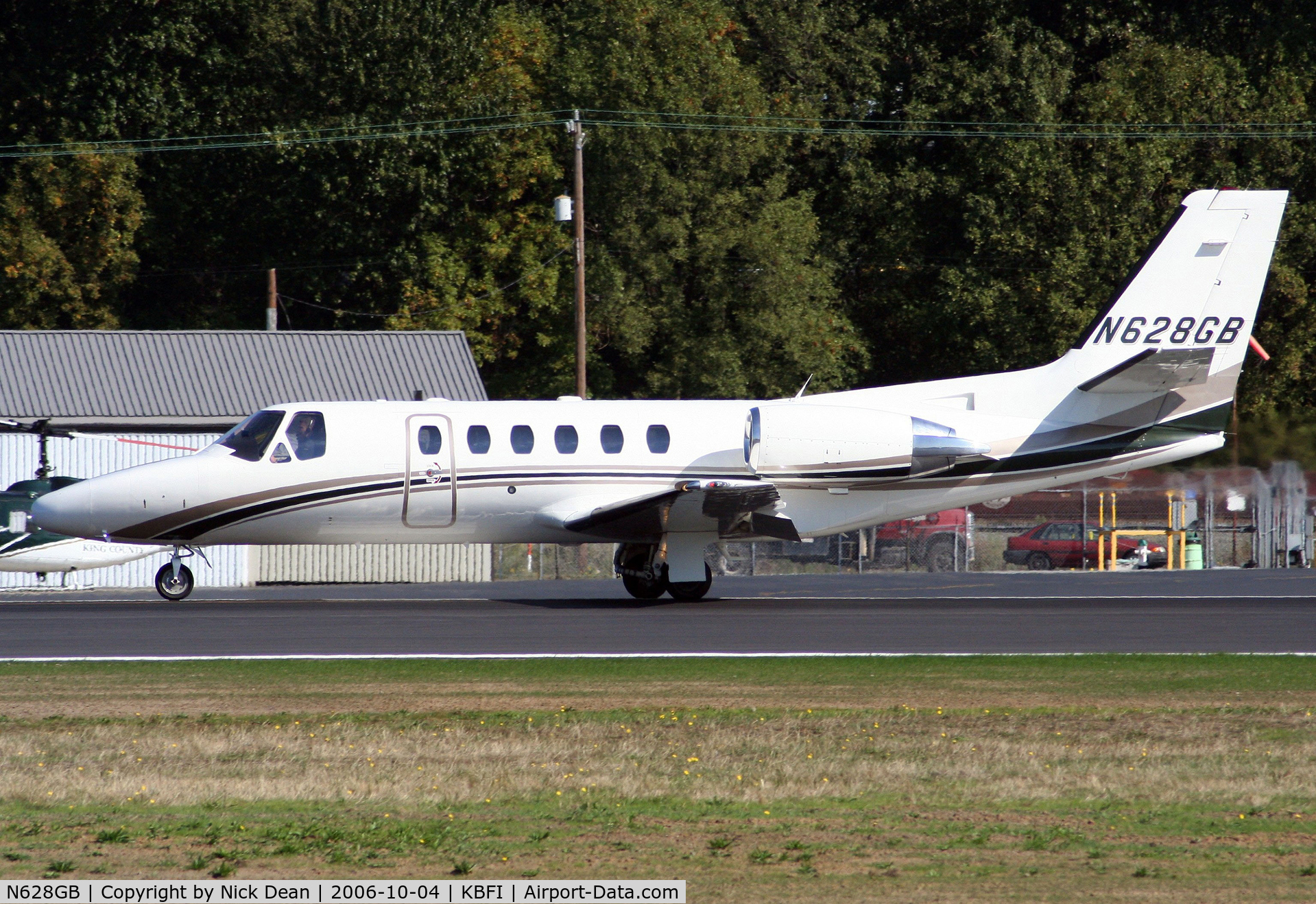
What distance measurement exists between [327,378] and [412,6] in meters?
20.2

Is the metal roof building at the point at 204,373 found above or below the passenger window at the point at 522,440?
above

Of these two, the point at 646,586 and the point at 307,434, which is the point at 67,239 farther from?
the point at 646,586

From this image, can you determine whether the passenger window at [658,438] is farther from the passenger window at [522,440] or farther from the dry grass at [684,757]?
the dry grass at [684,757]

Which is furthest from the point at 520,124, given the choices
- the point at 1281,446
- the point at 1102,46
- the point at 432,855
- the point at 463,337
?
the point at 432,855

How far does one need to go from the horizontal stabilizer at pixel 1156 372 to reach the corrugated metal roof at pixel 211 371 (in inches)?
591

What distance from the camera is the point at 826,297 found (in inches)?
1861

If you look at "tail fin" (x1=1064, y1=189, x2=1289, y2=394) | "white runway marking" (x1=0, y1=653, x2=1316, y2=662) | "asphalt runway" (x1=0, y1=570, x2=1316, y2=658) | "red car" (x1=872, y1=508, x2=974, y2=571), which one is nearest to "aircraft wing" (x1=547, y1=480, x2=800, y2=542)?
"asphalt runway" (x1=0, y1=570, x2=1316, y2=658)

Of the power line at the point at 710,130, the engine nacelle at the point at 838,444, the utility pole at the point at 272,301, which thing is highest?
the power line at the point at 710,130

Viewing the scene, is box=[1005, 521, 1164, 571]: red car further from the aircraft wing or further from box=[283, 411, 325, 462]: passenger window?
box=[283, 411, 325, 462]: passenger window

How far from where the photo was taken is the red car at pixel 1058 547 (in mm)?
34906

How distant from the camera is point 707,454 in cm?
2239

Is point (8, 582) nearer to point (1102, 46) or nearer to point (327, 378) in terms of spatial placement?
point (327, 378)
